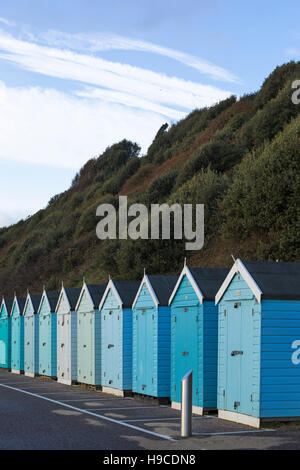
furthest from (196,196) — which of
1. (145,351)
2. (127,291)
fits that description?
(145,351)

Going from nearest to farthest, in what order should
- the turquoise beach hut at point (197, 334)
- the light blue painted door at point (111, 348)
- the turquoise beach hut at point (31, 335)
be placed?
the turquoise beach hut at point (197, 334) → the light blue painted door at point (111, 348) → the turquoise beach hut at point (31, 335)

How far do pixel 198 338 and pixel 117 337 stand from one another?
16.0 ft

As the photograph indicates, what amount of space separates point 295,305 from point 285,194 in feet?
50.5

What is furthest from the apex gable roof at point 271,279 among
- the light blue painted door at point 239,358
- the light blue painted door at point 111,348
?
the light blue painted door at point 111,348

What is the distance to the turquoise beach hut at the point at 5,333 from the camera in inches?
1155

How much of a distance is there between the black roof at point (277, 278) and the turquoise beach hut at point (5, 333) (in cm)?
1886

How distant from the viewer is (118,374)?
18078 millimetres

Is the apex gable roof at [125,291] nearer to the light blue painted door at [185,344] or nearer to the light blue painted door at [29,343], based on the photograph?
the light blue painted door at [185,344]

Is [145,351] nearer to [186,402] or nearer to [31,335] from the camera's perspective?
[186,402]

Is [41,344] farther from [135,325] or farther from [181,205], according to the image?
[181,205]

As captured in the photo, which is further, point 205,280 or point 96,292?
point 96,292

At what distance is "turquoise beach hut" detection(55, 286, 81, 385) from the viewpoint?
71.8ft

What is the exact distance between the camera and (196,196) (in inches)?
1325

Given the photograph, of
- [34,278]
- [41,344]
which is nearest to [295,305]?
[41,344]
